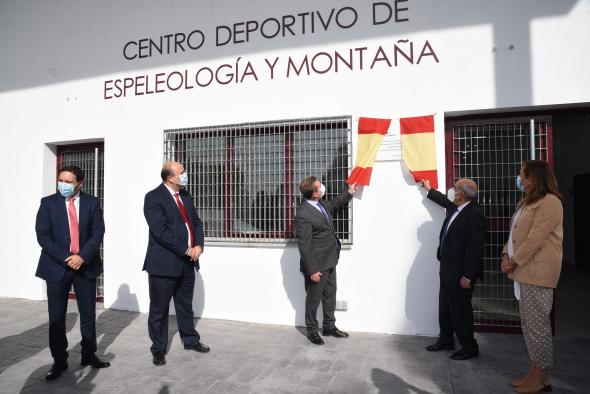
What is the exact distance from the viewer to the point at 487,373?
11.9 ft

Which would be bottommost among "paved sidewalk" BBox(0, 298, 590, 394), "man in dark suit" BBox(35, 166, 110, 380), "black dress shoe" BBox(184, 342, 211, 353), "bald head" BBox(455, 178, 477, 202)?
"paved sidewalk" BBox(0, 298, 590, 394)

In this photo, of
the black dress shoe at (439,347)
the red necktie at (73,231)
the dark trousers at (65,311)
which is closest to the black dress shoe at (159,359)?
the dark trousers at (65,311)

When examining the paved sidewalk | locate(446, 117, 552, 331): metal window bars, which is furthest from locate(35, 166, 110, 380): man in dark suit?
locate(446, 117, 552, 331): metal window bars

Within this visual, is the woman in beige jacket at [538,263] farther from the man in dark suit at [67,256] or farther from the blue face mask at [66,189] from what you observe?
the blue face mask at [66,189]

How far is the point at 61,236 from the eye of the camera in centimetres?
367

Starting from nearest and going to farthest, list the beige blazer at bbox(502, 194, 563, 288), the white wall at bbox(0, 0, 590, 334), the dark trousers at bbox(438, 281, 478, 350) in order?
the beige blazer at bbox(502, 194, 563, 288) → the dark trousers at bbox(438, 281, 478, 350) → the white wall at bbox(0, 0, 590, 334)

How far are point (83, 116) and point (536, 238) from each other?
19.8ft

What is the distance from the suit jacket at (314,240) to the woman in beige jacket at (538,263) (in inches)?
71.9

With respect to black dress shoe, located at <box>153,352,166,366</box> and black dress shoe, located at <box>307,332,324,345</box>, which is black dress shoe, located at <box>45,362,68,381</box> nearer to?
black dress shoe, located at <box>153,352,166,366</box>

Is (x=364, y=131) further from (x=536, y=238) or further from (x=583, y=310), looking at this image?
(x=583, y=310)

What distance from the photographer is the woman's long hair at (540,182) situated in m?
3.25

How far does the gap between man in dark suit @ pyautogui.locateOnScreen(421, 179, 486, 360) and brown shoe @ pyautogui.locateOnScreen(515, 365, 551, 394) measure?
0.70 meters

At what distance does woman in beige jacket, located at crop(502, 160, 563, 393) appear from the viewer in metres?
3.15

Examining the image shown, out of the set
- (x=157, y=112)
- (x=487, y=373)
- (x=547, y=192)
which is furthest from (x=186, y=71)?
(x=487, y=373)
